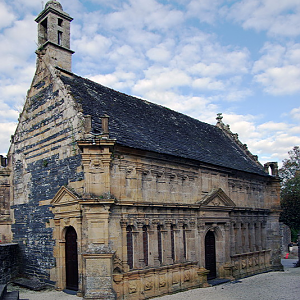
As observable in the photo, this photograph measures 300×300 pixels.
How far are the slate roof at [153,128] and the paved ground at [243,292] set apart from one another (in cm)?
599

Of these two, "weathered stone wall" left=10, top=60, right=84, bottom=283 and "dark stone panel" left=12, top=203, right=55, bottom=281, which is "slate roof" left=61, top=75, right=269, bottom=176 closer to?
"weathered stone wall" left=10, top=60, right=84, bottom=283

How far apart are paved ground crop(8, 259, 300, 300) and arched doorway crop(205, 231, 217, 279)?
0.94 m

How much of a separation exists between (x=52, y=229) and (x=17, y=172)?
179 inches

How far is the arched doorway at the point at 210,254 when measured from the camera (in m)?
18.2

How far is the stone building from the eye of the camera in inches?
520

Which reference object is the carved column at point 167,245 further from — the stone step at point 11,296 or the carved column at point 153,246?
the stone step at point 11,296

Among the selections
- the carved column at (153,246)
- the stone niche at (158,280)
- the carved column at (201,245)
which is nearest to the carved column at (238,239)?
the carved column at (201,245)

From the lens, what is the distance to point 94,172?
13.2 m

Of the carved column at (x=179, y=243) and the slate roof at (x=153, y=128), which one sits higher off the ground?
the slate roof at (x=153, y=128)

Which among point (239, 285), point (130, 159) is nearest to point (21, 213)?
point (130, 159)

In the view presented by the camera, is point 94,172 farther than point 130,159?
No

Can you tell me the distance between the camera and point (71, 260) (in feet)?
46.9

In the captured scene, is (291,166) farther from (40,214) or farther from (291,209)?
(40,214)

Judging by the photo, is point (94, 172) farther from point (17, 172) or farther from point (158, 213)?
point (17, 172)
